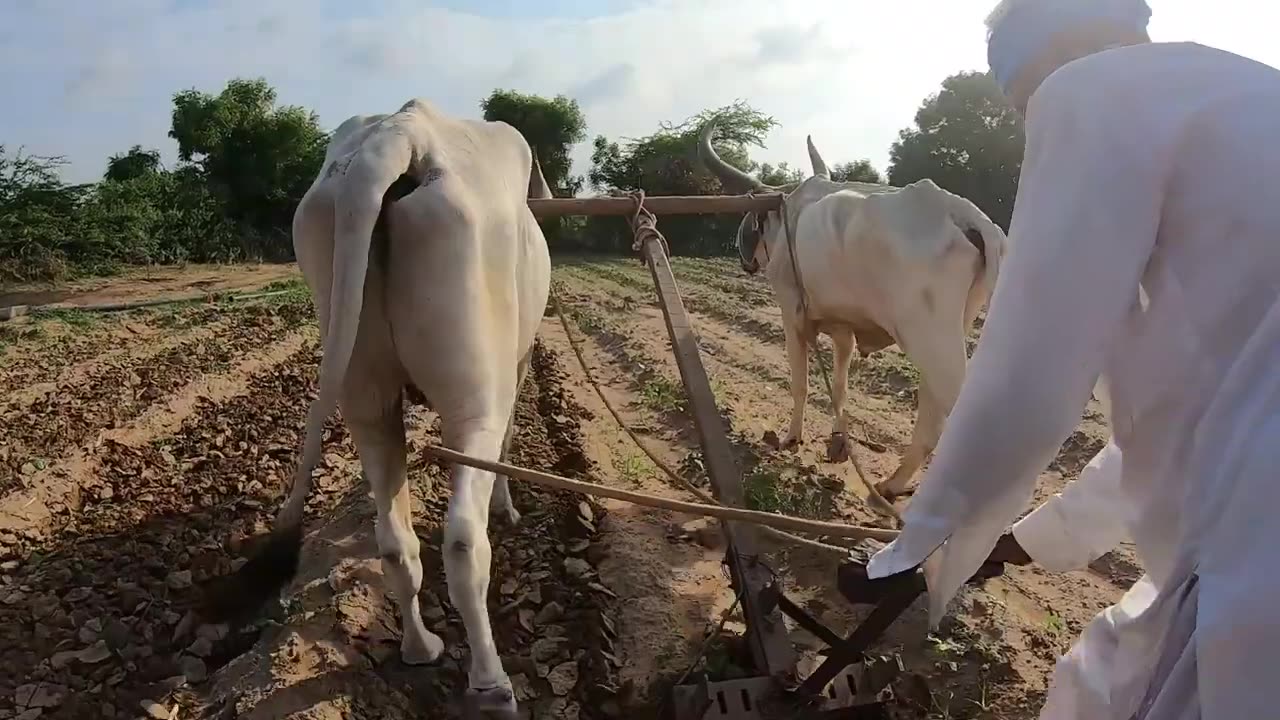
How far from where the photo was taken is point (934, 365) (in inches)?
185

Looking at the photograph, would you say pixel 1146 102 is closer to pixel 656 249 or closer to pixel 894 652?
pixel 894 652

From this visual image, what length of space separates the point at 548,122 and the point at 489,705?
2930cm

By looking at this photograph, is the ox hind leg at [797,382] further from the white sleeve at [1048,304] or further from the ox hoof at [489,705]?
the white sleeve at [1048,304]

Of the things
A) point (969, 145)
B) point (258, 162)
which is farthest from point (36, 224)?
point (969, 145)

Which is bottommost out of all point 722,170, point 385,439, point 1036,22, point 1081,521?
point 385,439

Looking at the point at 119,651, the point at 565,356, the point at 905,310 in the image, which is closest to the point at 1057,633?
the point at 905,310

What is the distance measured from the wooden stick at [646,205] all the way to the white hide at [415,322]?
1.47 metres

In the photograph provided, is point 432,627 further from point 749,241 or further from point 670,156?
point 670,156

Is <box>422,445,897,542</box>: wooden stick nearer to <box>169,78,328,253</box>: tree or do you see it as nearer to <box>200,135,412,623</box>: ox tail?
<box>200,135,412,623</box>: ox tail

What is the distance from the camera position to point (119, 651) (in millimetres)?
3449

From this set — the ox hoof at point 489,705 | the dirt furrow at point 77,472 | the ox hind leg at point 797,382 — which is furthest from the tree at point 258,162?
the ox hoof at point 489,705

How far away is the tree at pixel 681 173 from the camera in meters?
27.7

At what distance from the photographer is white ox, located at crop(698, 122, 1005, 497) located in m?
4.63

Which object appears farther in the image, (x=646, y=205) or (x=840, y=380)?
(x=840, y=380)
